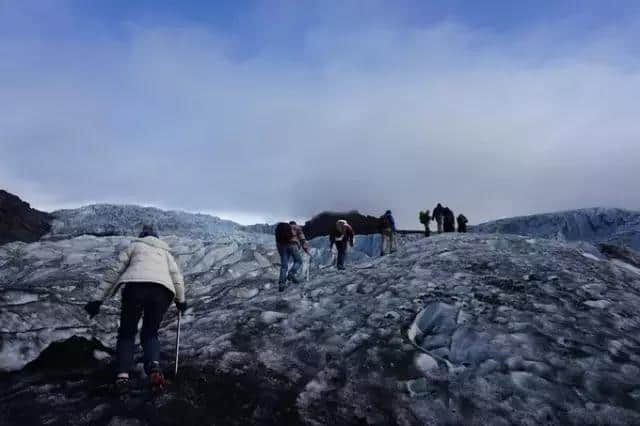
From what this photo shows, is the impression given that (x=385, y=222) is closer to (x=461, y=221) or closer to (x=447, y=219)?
(x=447, y=219)

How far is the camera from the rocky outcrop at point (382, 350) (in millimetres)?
4646

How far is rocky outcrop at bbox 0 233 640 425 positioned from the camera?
4.65m

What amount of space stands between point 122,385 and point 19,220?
27024 mm

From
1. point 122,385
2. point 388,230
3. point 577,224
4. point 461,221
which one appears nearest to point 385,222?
point 388,230

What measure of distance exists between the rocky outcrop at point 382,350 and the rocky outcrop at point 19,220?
1826 cm

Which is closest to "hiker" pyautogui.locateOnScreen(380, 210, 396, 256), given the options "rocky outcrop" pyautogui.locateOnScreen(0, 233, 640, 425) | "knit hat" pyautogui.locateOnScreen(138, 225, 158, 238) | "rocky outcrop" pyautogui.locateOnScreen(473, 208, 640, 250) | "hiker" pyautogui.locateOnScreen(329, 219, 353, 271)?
"hiker" pyautogui.locateOnScreen(329, 219, 353, 271)

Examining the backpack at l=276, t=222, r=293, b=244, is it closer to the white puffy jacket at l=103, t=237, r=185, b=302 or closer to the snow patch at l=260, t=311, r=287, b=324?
the snow patch at l=260, t=311, r=287, b=324

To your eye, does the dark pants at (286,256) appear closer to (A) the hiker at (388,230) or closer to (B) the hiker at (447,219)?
(A) the hiker at (388,230)

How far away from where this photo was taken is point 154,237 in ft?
17.4

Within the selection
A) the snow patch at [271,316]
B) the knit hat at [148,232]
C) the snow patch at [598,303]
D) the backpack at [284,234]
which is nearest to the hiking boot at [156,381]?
the knit hat at [148,232]

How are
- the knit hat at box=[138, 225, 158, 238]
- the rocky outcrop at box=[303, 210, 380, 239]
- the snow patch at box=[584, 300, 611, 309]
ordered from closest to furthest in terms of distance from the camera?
the knit hat at box=[138, 225, 158, 238], the snow patch at box=[584, 300, 611, 309], the rocky outcrop at box=[303, 210, 380, 239]

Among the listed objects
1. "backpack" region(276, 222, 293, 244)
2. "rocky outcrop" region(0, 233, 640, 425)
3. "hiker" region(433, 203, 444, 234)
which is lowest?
"rocky outcrop" region(0, 233, 640, 425)

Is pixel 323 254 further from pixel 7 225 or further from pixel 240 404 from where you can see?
pixel 7 225

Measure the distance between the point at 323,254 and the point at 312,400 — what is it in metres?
12.7
